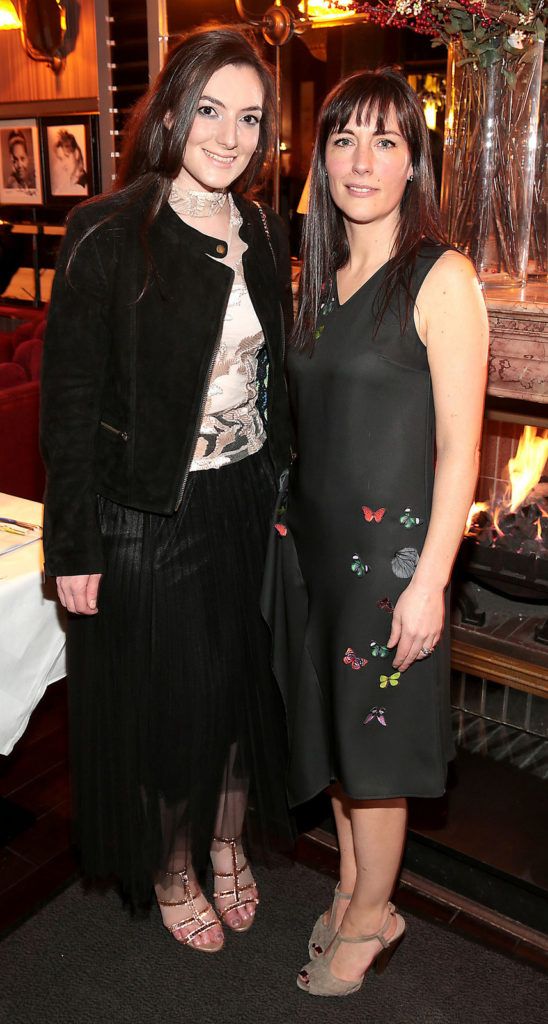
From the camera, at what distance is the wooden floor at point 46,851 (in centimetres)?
209

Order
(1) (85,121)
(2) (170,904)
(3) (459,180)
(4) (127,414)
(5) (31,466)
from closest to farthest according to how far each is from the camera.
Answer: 1. (4) (127,414)
2. (2) (170,904)
3. (3) (459,180)
4. (5) (31,466)
5. (1) (85,121)

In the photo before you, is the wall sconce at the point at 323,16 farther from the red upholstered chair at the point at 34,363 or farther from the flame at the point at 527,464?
the red upholstered chair at the point at 34,363

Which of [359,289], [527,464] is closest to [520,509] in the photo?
[527,464]

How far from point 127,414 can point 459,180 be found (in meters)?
1.17

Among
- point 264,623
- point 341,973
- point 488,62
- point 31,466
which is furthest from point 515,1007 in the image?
point 31,466

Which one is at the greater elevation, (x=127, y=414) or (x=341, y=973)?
(x=127, y=414)

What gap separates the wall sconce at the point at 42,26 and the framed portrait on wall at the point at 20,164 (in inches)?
18.7

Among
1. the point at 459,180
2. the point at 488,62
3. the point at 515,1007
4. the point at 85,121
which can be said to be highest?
the point at 85,121

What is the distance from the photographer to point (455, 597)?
281 cm

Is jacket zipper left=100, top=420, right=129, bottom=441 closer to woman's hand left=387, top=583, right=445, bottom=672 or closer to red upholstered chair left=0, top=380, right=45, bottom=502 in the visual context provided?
woman's hand left=387, top=583, right=445, bottom=672

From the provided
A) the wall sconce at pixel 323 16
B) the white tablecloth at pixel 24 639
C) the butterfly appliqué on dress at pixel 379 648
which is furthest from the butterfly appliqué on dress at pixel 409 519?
the wall sconce at pixel 323 16

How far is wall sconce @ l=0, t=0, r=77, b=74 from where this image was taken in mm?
5254

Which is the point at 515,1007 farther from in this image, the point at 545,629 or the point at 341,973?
the point at 545,629

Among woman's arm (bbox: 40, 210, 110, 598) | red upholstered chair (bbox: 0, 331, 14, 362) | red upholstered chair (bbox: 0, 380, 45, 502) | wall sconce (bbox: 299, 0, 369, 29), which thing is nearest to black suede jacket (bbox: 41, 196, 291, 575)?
woman's arm (bbox: 40, 210, 110, 598)
